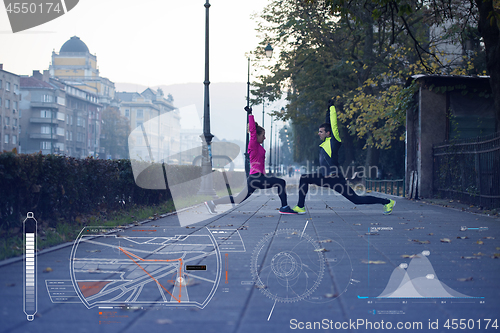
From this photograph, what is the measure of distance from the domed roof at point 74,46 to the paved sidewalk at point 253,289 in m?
125

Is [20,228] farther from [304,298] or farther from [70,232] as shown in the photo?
[304,298]

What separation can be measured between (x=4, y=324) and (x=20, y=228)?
151 inches

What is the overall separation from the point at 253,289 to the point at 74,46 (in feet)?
418

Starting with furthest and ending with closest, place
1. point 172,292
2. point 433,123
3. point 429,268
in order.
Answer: point 433,123 < point 429,268 < point 172,292

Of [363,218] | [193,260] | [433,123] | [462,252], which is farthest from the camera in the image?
[433,123]

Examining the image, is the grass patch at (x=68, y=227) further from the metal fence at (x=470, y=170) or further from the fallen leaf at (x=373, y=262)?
the metal fence at (x=470, y=170)

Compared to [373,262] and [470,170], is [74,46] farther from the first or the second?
[373,262]

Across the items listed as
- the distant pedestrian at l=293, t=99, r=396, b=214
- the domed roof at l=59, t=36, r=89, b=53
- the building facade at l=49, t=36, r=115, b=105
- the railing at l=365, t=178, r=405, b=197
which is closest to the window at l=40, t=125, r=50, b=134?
the building facade at l=49, t=36, r=115, b=105

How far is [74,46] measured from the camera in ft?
395

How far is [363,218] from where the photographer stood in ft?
33.3

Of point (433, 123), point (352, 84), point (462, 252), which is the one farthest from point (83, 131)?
point (462, 252)

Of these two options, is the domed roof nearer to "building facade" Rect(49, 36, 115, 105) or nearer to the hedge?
"building facade" Rect(49, 36, 115, 105)

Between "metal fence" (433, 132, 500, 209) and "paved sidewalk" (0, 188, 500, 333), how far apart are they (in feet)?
20.6

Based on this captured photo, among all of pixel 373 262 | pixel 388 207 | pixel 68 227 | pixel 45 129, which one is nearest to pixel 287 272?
pixel 373 262
